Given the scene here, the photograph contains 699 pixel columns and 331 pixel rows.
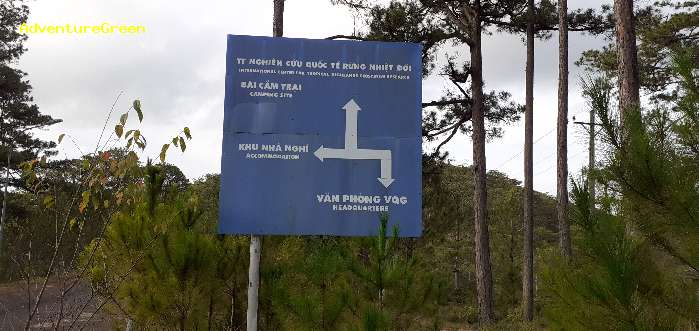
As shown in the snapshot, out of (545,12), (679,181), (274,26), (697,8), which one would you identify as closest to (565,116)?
(545,12)

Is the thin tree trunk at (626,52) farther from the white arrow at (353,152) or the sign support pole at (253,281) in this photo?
the sign support pole at (253,281)

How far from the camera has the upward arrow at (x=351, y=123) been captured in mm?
4504

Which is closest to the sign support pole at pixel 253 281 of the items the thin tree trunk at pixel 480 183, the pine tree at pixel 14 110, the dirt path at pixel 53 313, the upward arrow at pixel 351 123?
the upward arrow at pixel 351 123

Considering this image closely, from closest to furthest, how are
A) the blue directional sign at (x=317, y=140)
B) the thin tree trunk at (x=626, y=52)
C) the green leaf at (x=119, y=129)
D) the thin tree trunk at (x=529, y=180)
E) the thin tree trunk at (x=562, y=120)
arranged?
1. the green leaf at (x=119, y=129)
2. the blue directional sign at (x=317, y=140)
3. the thin tree trunk at (x=626, y=52)
4. the thin tree trunk at (x=562, y=120)
5. the thin tree trunk at (x=529, y=180)

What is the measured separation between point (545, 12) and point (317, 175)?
544 inches

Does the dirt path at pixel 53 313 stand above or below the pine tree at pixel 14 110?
below

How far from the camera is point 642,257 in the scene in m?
2.83

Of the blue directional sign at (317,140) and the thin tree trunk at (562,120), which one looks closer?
the blue directional sign at (317,140)

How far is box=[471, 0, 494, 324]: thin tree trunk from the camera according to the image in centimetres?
1341

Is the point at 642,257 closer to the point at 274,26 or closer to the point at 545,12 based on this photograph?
the point at 274,26

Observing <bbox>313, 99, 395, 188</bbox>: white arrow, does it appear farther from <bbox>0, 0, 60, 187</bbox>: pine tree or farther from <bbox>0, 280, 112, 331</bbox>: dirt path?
<bbox>0, 0, 60, 187</bbox>: pine tree

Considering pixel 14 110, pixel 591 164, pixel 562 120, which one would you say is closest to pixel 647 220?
pixel 591 164

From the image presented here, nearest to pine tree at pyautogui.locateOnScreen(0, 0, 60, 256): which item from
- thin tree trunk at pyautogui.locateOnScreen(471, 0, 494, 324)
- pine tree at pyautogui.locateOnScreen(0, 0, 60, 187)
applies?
pine tree at pyautogui.locateOnScreen(0, 0, 60, 187)

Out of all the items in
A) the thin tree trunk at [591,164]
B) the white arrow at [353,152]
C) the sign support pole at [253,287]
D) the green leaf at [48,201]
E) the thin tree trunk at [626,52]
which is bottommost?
the sign support pole at [253,287]
